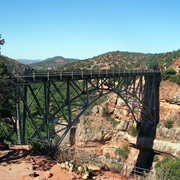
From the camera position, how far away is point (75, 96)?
113ft

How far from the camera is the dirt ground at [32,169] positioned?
10.4 metres

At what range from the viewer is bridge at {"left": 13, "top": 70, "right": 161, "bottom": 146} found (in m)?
14.9

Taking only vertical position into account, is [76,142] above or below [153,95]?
below

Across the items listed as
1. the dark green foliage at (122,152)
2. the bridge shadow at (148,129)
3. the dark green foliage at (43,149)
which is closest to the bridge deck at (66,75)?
the dark green foliage at (43,149)

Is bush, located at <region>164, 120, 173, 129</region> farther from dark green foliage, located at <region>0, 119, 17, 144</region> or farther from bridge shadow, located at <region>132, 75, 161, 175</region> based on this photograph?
dark green foliage, located at <region>0, 119, 17, 144</region>

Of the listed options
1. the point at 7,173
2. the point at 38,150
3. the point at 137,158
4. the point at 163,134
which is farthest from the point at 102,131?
the point at 7,173

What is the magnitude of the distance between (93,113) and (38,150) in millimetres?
28078

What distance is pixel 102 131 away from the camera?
37656mm

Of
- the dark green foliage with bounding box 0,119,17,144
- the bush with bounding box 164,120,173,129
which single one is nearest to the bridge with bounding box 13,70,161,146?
the dark green foliage with bounding box 0,119,17,144

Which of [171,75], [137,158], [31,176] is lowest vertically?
[137,158]

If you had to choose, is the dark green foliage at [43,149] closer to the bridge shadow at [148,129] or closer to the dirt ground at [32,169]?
the dirt ground at [32,169]

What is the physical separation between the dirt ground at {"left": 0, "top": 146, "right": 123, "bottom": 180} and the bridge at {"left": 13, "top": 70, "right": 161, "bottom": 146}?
213cm

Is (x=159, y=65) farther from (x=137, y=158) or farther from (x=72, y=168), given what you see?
(x=72, y=168)

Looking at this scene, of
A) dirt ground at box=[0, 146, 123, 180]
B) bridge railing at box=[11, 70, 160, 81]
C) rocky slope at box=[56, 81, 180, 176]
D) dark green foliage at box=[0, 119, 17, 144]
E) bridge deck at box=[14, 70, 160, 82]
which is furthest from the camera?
rocky slope at box=[56, 81, 180, 176]
